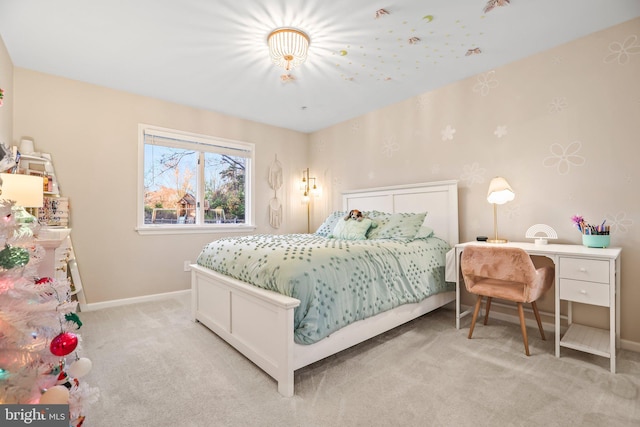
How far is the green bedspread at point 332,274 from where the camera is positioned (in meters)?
1.73

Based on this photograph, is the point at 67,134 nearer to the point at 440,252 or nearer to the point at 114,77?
the point at 114,77

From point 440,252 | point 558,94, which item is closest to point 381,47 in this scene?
point 558,94

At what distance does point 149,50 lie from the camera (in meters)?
2.51

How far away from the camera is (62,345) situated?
96 cm

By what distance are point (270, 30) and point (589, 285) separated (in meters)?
2.86

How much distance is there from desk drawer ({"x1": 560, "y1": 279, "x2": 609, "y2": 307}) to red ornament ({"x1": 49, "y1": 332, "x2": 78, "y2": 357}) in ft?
8.85

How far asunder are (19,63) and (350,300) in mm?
3643

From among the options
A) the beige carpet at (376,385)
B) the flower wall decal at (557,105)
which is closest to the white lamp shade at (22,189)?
the beige carpet at (376,385)

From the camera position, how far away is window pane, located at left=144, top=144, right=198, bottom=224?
3590mm

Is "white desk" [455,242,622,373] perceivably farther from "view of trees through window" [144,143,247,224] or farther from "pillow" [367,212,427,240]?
"view of trees through window" [144,143,247,224]

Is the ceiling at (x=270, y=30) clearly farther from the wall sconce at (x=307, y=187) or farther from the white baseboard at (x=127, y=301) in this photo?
the white baseboard at (x=127, y=301)

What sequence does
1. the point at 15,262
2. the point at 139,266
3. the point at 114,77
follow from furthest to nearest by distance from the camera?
the point at 139,266
the point at 114,77
the point at 15,262

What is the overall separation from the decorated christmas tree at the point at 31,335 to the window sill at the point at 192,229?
2583 mm

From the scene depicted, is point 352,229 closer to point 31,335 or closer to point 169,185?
point 169,185
